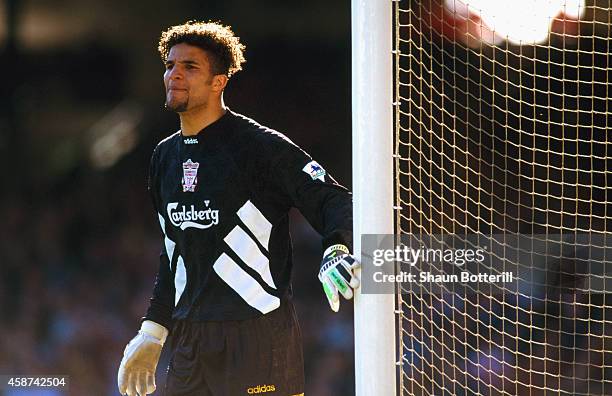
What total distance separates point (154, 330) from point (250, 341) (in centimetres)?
48

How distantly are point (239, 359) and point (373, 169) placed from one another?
82cm

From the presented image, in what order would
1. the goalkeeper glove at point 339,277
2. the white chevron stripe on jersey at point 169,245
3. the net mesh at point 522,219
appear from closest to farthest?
the goalkeeper glove at point 339,277 → the white chevron stripe on jersey at point 169,245 → the net mesh at point 522,219

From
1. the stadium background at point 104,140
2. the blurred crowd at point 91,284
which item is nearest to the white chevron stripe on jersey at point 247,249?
the blurred crowd at point 91,284

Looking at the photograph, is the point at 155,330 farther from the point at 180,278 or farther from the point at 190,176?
the point at 190,176

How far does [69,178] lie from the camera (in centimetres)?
982

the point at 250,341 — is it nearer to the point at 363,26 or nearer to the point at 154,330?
the point at 154,330

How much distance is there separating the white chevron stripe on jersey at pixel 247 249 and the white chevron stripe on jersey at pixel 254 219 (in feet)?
0.10

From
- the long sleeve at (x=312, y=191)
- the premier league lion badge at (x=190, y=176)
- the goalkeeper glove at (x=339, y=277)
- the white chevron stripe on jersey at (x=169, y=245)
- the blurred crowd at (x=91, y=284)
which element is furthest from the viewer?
the blurred crowd at (x=91, y=284)

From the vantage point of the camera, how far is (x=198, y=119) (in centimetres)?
355

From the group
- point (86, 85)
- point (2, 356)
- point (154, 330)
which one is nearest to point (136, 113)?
point (86, 85)

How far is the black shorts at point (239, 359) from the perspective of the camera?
3348 mm

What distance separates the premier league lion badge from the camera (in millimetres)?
3480

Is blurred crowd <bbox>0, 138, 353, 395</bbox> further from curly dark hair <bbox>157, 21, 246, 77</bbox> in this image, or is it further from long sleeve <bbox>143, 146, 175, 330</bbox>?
curly dark hair <bbox>157, 21, 246, 77</bbox>

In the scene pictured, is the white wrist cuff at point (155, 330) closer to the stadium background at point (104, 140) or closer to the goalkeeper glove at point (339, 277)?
the goalkeeper glove at point (339, 277)
